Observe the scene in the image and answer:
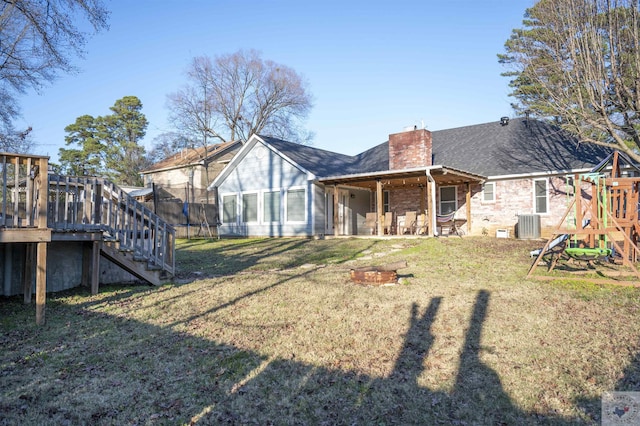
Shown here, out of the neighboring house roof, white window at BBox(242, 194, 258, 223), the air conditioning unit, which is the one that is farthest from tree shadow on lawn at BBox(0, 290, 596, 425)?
the neighboring house roof

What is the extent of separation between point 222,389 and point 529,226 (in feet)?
47.1

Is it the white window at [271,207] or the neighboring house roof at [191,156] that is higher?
the neighboring house roof at [191,156]

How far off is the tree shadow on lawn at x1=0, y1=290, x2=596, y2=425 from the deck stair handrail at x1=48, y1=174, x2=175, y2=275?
259 cm

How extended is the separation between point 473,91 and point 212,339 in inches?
750

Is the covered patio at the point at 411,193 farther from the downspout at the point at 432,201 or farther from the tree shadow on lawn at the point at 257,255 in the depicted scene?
the tree shadow on lawn at the point at 257,255

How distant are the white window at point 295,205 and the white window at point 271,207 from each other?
665 mm

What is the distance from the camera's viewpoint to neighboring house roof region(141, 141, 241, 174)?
29.9 m

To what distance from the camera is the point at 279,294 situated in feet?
22.9

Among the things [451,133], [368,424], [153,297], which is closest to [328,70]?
[451,133]

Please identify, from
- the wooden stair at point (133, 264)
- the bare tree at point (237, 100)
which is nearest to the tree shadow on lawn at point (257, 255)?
the wooden stair at point (133, 264)

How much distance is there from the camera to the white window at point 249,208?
19.7m

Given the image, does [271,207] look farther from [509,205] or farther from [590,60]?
[590,60]

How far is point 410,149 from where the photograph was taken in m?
17.8

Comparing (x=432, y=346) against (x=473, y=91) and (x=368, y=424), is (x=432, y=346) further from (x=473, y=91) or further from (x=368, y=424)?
(x=473, y=91)
